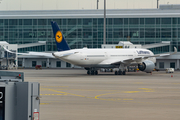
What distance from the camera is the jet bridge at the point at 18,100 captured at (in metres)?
6.77

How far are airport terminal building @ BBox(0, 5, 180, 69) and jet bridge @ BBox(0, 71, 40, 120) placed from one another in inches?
3152

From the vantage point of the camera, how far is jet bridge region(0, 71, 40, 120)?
6.77 metres

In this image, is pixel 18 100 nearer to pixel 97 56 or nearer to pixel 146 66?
pixel 97 56

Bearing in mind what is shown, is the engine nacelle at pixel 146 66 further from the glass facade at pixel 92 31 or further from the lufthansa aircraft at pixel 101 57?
the glass facade at pixel 92 31

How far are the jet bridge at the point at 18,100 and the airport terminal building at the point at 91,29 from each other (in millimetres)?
80069

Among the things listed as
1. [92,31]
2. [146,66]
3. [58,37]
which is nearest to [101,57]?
[146,66]

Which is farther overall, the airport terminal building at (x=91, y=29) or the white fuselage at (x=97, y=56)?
the airport terminal building at (x=91, y=29)

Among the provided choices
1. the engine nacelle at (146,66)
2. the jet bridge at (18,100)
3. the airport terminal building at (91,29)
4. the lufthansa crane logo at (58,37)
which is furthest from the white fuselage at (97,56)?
the jet bridge at (18,100)

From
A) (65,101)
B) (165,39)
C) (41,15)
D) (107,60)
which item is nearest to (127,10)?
(165,39)

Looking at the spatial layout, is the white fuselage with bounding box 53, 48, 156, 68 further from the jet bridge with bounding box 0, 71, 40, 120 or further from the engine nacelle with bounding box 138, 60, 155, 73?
the jet bridge with bounding box 0, 71, 40, 120

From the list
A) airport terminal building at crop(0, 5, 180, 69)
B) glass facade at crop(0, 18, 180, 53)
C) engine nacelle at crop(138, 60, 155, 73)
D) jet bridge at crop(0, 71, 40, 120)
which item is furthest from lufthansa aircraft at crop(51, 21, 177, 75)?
glass facade at crop(0, 18, 180, 53)

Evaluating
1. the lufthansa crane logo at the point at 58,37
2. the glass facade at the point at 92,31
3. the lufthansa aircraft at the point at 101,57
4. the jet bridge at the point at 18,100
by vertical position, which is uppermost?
the glass facade at the point at 92,31

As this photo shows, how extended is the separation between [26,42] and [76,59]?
52281 mm

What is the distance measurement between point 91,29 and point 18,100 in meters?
87.0
